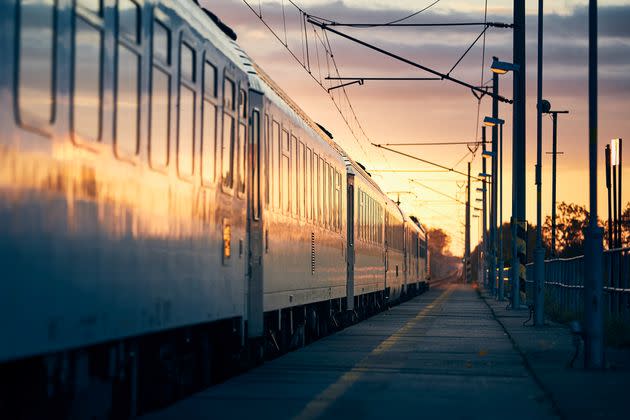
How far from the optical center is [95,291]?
7969 millimetres

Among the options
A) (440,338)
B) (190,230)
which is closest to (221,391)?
(190,230)

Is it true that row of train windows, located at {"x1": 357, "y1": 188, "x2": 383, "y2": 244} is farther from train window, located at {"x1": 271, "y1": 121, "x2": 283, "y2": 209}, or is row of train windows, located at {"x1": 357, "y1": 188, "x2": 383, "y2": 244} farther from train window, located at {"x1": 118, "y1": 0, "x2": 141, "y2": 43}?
train window, located at {"x1": 118, "y1": 0, "x2": 141, "y2": 43}

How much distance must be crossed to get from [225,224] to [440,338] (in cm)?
1125

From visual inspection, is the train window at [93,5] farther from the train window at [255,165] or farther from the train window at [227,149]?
the train window at [255,165]

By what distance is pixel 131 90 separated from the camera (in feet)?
29.3

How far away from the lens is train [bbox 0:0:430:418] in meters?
6.83

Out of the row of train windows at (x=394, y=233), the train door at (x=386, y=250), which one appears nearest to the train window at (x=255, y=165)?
the train door at (x=386, y=250)

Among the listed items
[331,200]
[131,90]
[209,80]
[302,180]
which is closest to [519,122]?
[331,200]

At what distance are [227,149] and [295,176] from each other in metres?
5.53

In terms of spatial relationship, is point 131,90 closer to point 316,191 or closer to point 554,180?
point 316,191

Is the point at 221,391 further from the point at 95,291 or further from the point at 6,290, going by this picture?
the point at 6,290

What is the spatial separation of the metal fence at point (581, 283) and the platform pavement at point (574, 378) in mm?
1197

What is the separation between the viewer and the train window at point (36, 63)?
265 inches

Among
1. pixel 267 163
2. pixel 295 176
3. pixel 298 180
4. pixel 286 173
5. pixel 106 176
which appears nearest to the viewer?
pixel 106 176
